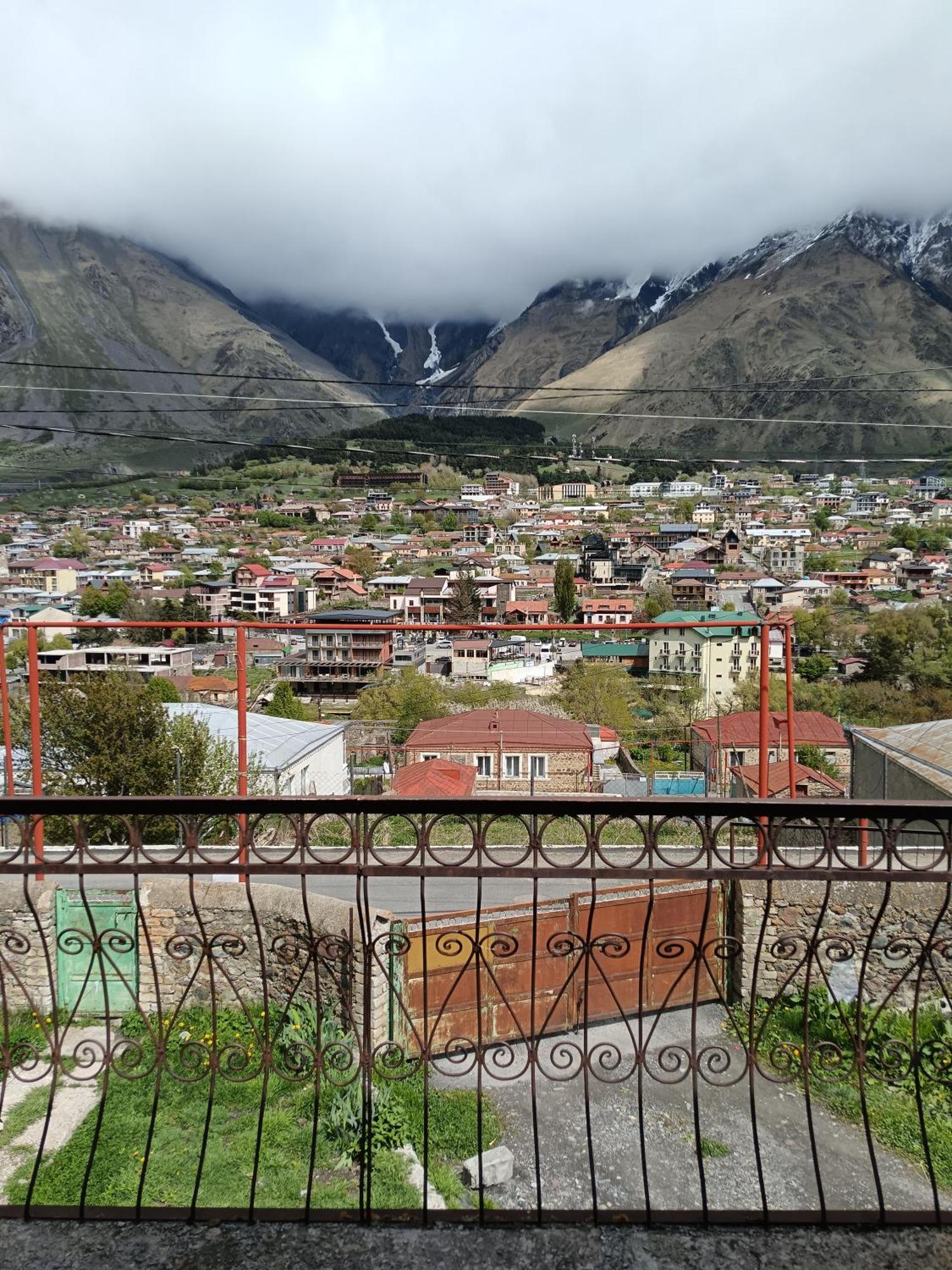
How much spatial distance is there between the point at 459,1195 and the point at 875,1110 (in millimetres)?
2249

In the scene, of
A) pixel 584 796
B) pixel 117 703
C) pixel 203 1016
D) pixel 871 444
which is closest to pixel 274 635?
pixel 117 703

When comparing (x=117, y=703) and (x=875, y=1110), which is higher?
(x=117, y=703)

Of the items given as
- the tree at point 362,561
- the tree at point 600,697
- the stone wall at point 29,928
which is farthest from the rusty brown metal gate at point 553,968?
the tree at point 362,561

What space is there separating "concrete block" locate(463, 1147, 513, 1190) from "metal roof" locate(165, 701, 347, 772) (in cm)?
791

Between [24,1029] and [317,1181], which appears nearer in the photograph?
[317,1181]

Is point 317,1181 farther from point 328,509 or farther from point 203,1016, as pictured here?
point 328,509

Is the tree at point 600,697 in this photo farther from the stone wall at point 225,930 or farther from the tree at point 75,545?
the tree at point 75,545

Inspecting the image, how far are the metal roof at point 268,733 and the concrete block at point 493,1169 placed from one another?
7.91 m

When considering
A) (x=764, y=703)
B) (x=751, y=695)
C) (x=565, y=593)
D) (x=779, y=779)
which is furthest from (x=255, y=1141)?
(x=565, y=593)

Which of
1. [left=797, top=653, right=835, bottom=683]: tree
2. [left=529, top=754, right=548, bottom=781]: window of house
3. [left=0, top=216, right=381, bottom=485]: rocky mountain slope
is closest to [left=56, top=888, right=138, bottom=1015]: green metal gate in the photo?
[left=529, top=754, right=548, bottom=781]: window of house

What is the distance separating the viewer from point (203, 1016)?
4.91 m

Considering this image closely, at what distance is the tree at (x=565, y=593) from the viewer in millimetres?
48719

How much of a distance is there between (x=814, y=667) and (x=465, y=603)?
19.2 metres

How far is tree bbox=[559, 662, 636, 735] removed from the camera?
76.2 ft
